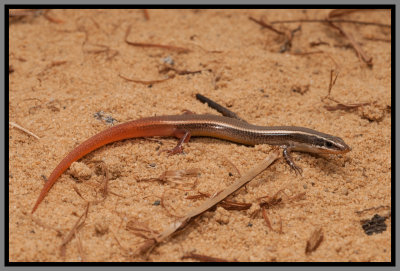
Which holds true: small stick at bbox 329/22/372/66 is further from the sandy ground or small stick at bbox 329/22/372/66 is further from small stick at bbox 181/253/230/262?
small stick at bbox 181/253/230/262

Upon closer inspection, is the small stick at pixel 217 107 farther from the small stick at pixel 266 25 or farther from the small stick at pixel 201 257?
the small stick at pixel 201 257

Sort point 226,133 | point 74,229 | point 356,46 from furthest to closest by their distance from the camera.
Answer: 1. point 356,46
2. point 226,133
3. point 74,229

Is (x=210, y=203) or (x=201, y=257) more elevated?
(x=210, y=203)

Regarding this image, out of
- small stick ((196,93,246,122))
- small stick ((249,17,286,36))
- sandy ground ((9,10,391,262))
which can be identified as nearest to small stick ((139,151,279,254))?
sandy ground ((9,10,391,262))

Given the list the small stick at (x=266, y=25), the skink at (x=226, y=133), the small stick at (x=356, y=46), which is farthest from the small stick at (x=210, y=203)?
the small stick at (x=266, y=25)

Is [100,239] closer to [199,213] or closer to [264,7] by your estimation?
[199,213]

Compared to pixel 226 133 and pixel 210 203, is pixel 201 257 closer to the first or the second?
pixel 210 203

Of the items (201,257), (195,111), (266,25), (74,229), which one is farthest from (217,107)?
(74,229)
